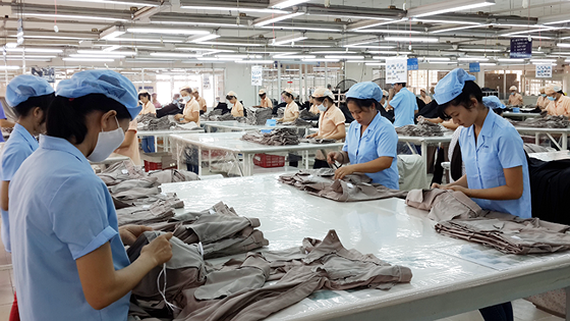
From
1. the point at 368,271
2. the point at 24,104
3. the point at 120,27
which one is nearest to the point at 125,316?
the point at 368,271

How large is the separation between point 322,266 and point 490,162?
4.01ft

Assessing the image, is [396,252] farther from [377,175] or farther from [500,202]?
[377,175]

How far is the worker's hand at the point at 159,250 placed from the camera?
1.42m

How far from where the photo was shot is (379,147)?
11.4 feet

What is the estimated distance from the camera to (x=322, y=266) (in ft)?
5.52

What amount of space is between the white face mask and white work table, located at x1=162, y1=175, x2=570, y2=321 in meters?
0.70

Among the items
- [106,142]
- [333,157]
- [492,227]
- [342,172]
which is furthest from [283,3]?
[106,142]

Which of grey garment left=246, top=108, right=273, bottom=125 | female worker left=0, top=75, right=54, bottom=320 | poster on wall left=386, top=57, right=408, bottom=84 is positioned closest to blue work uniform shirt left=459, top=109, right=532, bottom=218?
female worker left=0, top=75, right=54, bottom=320

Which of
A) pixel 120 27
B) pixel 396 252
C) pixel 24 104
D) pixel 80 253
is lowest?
pixel 396 252

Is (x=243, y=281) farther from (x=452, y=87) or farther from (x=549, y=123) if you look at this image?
(x=549, y=123)

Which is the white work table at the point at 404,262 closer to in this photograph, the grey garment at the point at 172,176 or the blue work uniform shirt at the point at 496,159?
the blue work uniform shirt at the point at 496,159

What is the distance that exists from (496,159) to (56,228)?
2031 mm

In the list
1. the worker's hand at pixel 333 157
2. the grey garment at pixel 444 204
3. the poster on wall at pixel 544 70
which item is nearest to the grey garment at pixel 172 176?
the worker's hand at pixel 333 157

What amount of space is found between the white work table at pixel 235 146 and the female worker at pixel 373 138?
8.00 feet
